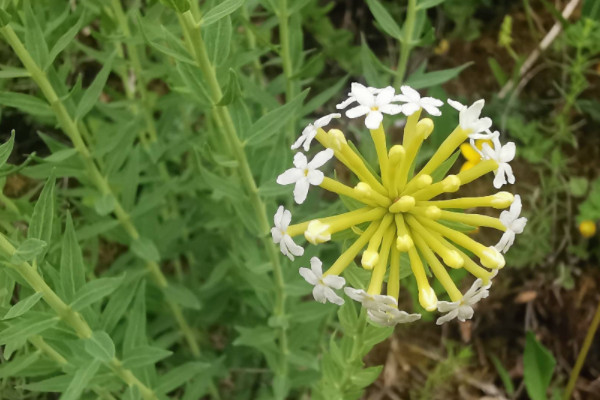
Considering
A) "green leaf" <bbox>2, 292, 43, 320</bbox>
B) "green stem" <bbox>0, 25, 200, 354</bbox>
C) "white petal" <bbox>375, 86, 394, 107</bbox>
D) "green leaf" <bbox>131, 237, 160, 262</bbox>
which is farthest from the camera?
"green leaf" <bbox>131, 237, 160, 262</bbox>

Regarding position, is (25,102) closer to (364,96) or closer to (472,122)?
(364,96)

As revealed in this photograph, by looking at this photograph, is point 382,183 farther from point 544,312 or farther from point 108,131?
point 544,312

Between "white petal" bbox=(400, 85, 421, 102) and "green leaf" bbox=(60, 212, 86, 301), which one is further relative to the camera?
"green leaf" bbox=(60, 212, 86, 301)

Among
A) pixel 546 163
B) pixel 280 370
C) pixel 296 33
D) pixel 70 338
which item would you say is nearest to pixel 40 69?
pixel 70 338

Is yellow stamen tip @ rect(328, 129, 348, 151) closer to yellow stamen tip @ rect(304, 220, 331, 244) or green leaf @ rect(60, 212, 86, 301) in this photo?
yellow stamen tip @ rect(304, 220, 331, 244)

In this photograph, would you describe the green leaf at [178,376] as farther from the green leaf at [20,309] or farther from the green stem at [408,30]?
the green stem at [408,30]

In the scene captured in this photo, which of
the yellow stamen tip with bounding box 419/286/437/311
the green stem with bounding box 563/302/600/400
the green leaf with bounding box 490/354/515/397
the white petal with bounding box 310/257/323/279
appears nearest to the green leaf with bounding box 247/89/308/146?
the white petal with bounding box 310/257/323/279

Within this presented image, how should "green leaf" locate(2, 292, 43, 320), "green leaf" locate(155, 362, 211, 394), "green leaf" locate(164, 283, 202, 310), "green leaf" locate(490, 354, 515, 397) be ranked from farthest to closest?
"green leaf" locate(490, 354, 515, 397), "green leaf" locate(164, 283, 202, 310), "green leaf" locate(155, 362, 211, 394), "green leaf" locate(2, 292, 43, 320)

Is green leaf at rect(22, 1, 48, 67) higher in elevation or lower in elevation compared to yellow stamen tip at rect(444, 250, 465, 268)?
higher
